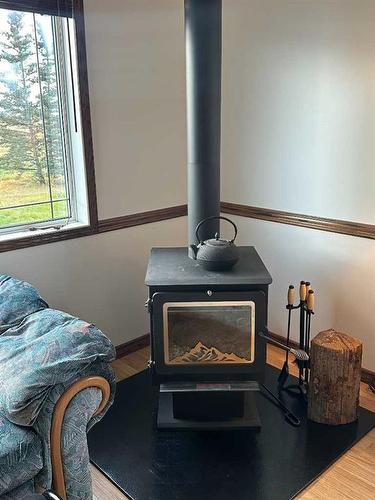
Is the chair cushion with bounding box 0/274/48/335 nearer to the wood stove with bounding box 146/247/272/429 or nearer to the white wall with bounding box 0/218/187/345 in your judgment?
the white wall with bounding box 0/218/187/345

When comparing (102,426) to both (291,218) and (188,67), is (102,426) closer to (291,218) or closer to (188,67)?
(291,218)

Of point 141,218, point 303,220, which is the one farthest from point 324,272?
point 141,218

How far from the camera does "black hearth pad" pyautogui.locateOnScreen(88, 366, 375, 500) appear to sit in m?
1.89

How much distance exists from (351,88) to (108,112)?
1.27 m

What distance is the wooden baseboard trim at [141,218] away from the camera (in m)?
2.69

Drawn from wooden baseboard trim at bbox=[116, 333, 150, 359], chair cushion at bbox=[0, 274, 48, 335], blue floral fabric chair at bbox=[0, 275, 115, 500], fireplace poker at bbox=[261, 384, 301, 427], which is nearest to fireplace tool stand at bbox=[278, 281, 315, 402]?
fireplace poker at bbox=[261, 384, 301, 427]

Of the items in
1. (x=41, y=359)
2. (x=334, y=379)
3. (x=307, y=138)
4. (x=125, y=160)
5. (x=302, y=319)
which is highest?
(x=307, y=138)

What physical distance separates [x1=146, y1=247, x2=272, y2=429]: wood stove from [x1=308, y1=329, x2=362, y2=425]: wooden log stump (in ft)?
0.95

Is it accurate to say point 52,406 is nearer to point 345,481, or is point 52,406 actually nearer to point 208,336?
point 208,336

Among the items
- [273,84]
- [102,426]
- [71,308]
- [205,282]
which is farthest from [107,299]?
[273,84]

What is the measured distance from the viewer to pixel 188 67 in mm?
2201

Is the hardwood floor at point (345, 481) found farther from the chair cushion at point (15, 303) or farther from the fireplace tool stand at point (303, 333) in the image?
the chair cushion at point (15, 303)

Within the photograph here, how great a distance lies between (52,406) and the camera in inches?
59.8

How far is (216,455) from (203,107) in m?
1.57
